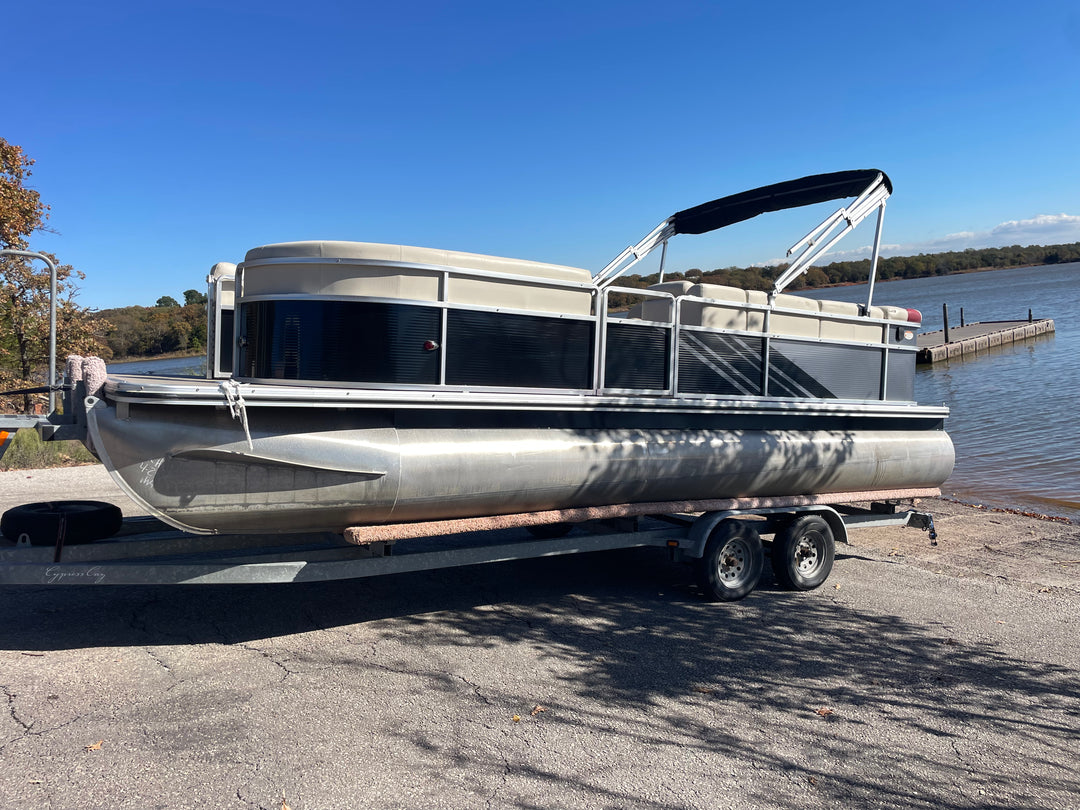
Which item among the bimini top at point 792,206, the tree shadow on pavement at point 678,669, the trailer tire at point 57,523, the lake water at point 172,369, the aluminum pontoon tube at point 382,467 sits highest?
the bimini top at point 792,206

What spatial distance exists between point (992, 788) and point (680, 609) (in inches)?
116

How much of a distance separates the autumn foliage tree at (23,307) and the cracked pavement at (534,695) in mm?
14151

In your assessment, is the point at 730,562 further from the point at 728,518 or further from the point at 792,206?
the point at 792,206

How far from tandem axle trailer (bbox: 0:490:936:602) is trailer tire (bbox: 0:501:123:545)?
3cm

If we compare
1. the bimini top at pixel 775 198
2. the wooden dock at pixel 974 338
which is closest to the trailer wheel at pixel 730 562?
the bimini top at pixel 775 198

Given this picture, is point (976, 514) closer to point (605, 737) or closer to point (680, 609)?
point (680, 609)

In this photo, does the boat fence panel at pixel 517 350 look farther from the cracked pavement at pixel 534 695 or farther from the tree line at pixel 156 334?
the tree line at pixel 156 334

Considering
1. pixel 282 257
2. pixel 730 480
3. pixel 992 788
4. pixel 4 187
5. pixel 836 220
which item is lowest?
pixel 992 788

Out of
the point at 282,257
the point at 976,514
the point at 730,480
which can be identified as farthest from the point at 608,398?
the point at 976,514

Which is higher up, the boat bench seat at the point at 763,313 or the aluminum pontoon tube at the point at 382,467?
the boat bench seat at the point at 763,313

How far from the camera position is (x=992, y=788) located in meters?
4.04

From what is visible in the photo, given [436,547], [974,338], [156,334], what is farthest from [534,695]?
[974,338]

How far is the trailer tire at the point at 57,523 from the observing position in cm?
532

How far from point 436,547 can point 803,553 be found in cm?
342
